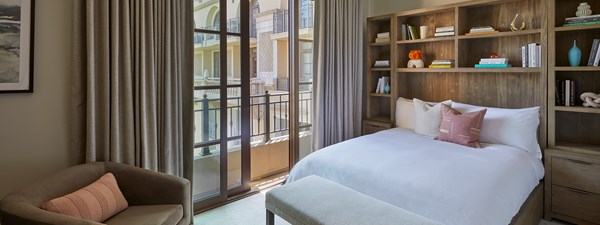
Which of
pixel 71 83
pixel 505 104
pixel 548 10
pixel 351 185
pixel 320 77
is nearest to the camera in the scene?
pixel 71 83

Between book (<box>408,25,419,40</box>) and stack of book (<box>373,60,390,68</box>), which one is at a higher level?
book (<box>408,25,419,40</box>)

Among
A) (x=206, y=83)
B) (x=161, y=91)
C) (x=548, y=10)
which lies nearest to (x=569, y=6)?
(x=548, y=10)

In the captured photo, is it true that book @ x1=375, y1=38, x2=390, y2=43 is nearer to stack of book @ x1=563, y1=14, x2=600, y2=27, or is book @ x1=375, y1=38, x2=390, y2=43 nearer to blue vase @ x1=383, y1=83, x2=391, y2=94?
blue vase @ x1=383, y1=83, x2=391, y2=94

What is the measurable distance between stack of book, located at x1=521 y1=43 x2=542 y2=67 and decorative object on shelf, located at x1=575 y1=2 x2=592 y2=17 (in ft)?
1.16

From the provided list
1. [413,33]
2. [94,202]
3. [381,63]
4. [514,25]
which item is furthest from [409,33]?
[94,202]

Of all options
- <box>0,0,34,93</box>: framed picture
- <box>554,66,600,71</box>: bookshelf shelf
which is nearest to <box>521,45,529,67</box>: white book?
<box>554,66,600,71</box>: bookshelf shelf

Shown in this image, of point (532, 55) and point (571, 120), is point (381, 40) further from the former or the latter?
point (571, 120)

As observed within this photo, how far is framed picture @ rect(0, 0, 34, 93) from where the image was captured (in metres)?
1.86

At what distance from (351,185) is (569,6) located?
2.48m

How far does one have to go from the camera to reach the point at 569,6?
9.38ft

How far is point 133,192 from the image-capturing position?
206 centimetres

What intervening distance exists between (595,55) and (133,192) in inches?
137

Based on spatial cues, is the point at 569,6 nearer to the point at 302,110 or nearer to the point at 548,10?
the point at 548,10

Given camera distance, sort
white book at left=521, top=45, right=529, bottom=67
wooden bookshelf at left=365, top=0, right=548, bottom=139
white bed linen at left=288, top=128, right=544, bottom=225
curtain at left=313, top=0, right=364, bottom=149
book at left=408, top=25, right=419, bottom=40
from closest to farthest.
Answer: white bed linen at left=288, top=128, right=544, bottom=225 < white book at left=521, top=45, right=529, bottom=67 < wooden bookshelf at left=365, top=0, right=548, bottom=139 < curtain at left=313, top=0, right=364, bottom=149 < book at left=408, top=25, right=419, bottom=40
